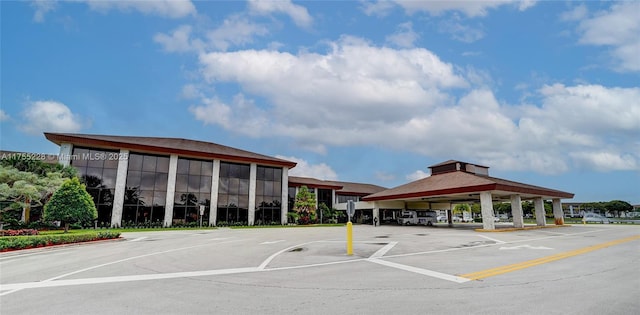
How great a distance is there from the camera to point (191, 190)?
127 feet

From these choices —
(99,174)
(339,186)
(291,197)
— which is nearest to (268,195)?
(291,197)

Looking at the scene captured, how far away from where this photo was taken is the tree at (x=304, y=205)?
4569cm

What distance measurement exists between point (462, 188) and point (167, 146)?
32431 mm

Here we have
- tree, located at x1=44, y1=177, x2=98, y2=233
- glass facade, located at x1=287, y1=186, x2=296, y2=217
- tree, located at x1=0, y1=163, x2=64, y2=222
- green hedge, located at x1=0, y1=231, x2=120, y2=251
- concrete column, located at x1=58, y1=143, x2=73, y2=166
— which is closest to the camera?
green hedge, located at x1=0, y1=231, x2=120, y2=251

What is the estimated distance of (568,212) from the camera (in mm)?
130125

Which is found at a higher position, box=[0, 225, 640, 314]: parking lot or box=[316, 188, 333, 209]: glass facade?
box=[316, 188, 333, 209]: glass facade

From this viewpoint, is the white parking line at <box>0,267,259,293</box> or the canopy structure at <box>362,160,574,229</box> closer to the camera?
the white parking line at <box>0,267,259,293</box>

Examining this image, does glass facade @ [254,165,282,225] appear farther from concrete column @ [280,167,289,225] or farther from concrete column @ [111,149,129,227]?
concrete column @ [111,149,129,227]

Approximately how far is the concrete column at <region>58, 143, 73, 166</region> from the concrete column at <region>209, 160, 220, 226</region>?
1442cm

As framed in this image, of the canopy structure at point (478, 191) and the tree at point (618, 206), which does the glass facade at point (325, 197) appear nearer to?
the canopy structure at point (478, 191)

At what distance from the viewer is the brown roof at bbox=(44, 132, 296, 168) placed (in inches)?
1318

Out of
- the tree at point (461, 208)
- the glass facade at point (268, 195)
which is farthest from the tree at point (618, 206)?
the glass facade at point (268, 195)

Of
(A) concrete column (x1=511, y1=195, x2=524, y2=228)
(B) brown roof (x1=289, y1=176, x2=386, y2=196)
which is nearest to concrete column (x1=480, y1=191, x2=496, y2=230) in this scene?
(A) concrete column (x1=511, y1=195, x2=524, y2=228)

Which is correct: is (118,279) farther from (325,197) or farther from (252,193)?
(325,197)
